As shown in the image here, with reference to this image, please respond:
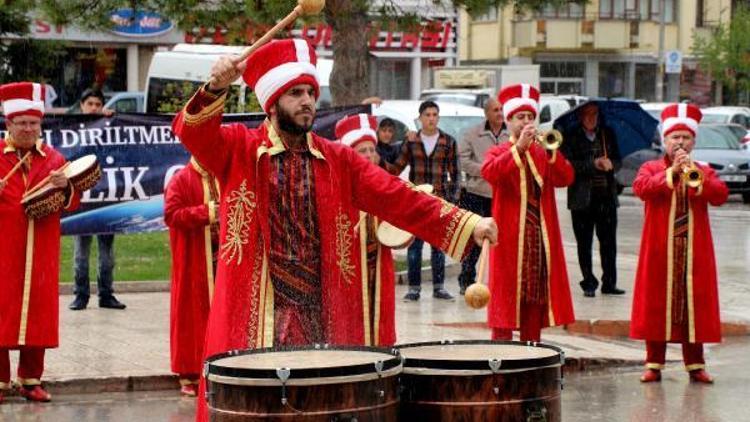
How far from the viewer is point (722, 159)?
98.0ft

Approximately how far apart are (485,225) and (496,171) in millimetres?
4946

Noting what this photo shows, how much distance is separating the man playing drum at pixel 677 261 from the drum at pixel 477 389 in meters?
5.48

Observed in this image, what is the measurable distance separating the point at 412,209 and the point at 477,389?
1.01m

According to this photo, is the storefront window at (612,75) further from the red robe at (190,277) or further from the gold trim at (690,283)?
the red robe at (190,277)

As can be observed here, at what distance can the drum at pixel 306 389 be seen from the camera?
5.46 metres

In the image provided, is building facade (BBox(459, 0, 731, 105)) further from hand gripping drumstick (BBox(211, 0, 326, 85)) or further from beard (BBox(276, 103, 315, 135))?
hand gripping drumstick (BBox(211, 0, 326, 85))

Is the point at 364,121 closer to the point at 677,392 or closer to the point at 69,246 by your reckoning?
the point at 677,392

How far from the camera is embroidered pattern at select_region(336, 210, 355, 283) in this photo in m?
6.61

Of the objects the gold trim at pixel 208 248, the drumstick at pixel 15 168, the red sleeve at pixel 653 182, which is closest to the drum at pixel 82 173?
the drumstick at pixel 15 168

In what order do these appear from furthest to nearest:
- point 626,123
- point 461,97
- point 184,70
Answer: point 461,97, point 184,70, point 626,123

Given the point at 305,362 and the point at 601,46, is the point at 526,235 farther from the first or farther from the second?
the point at 601,46

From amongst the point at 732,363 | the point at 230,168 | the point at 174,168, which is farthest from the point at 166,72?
the point at 230,168

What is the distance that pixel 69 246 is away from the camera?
19000mm

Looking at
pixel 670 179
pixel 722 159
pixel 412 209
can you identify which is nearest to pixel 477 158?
pixel 670 179
